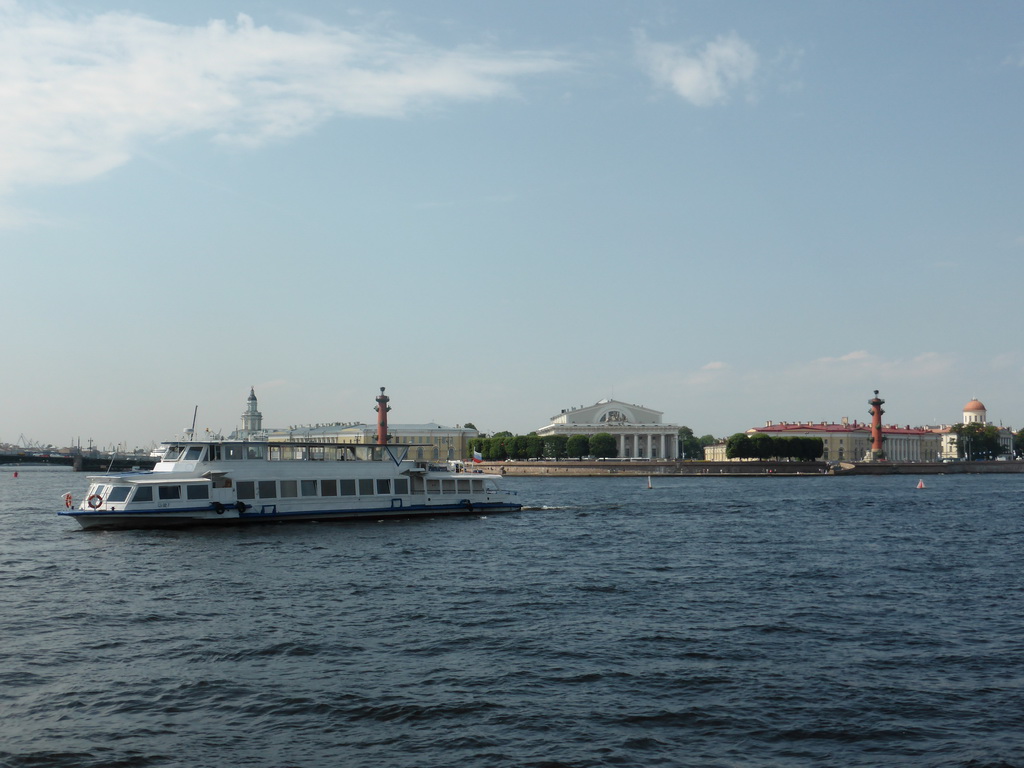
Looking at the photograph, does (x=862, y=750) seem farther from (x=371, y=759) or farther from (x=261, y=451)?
(x=261, y=451)

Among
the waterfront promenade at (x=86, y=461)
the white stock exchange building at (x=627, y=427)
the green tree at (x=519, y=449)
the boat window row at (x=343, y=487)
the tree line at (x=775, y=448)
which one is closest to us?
the boat window row at (x=343, y=487)

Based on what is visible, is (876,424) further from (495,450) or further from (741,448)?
(495,450)

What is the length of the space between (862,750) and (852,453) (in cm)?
16914

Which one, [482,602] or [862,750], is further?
[482,602]

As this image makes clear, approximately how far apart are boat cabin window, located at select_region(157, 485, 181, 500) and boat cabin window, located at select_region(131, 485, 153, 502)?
0.30 m

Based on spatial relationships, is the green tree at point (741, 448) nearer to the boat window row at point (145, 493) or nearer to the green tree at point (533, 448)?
the green tree at point (533, 448)

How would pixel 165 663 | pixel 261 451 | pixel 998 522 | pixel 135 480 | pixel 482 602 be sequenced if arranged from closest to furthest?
pixel 165 663 < pixel 482 602 < pixel 135 480 < pixel 261 451 < pixel 998 522

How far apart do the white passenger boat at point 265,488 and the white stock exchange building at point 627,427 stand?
4547 inches

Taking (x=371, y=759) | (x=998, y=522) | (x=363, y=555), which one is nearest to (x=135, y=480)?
(x=363, y=555)

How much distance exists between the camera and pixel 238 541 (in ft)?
108

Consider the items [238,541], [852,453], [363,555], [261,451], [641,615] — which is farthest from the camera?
[852,453]

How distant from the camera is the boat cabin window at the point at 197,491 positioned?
36250mm

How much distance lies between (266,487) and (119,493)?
5.38 metres

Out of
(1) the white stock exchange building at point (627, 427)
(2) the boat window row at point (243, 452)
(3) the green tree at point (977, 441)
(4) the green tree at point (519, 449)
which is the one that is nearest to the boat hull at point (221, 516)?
(2) the boat window row at point (243, 452)
